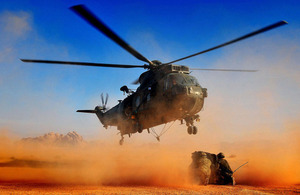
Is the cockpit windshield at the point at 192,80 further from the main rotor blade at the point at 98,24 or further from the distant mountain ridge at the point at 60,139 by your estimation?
the distant mountain ridge at the point at 60,139

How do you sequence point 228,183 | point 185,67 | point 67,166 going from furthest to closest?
point 67,166
point 228,183
point 185,67

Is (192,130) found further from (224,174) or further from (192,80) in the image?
(224,174)

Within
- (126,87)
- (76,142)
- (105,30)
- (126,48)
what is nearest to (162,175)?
→ (126,87)

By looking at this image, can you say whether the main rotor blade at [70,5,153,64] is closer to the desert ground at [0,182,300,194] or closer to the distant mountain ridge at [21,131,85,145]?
the desert ground at [0,182,300,194]

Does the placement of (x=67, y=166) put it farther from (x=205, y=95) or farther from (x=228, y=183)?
(x=205, y=95)

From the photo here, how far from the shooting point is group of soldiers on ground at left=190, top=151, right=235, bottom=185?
14.0 meters

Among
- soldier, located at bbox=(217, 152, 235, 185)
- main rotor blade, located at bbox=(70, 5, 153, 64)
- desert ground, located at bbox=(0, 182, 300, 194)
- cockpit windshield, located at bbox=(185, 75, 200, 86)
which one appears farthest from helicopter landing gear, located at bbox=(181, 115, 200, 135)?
soldier, located at bbox=(217, 152, 235, 185)

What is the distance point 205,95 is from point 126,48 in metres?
4.37

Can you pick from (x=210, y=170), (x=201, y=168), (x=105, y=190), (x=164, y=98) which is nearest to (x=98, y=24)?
(x=164, y=98)

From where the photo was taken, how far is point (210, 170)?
1484 cm

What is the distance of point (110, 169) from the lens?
1975cm

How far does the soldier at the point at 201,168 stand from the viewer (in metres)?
13.9

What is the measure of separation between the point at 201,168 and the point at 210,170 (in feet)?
3.90

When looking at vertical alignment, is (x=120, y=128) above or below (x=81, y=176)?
above
